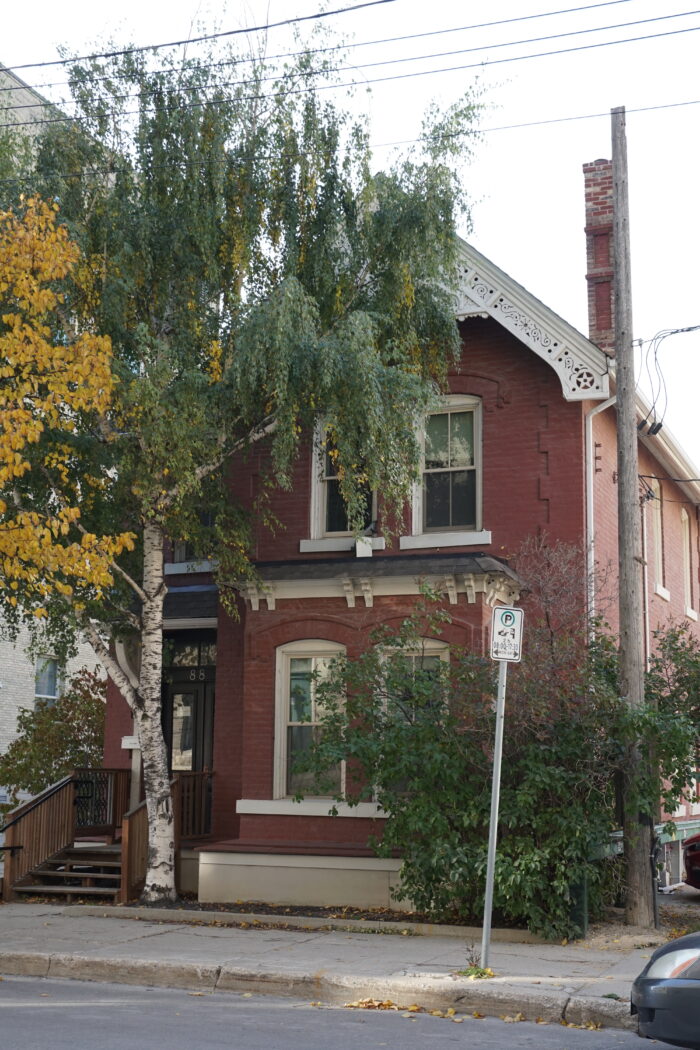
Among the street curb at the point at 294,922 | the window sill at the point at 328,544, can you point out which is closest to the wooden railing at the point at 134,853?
the street curb at the point at 294,922

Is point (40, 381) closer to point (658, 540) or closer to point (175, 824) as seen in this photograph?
point (175, 824)

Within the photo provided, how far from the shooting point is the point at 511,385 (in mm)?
16500

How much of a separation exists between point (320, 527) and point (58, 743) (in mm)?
7510

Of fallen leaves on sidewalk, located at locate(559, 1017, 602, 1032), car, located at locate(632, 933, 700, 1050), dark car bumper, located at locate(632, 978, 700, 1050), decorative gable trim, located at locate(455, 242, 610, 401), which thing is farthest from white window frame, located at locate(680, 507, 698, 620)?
dark car bumper, located at locate(632, 978, 700, 1050)

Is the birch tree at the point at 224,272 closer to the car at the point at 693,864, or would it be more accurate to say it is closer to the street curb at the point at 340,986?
the street curb at the point at 340,986

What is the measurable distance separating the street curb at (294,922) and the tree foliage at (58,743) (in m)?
6.46

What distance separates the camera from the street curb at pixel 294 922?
12312 millimetres

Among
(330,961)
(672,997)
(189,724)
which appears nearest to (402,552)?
(189,724)

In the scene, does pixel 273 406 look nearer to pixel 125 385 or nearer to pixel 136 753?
pixel 125 385

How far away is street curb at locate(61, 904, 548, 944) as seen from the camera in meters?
12.3

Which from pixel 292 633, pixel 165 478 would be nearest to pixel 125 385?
pixel 165 478

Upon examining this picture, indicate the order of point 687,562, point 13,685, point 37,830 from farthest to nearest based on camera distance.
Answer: point 13,685 < point 687,562 < point 37,830

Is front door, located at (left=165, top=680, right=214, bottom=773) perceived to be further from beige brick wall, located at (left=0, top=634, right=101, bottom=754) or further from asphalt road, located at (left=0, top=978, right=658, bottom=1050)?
beige brick wall, located at (left=0, top=634, right=101, bottom=754)

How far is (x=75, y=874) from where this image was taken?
1616 centimetres
